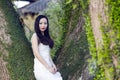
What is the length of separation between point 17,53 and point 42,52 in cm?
68

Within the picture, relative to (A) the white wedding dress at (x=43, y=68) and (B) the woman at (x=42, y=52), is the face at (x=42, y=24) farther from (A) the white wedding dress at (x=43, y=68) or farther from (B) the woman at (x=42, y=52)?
(A) the white wedding dress at (x=43, y=68)

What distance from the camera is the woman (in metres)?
6.64

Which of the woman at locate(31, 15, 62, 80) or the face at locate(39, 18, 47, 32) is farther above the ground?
the face at locate(39, 18, 47, 32)

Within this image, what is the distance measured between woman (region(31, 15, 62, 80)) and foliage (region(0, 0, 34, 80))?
0.44 metres

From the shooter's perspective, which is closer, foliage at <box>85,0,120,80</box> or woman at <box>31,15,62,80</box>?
foliage at <box>85,0,120,80</box>

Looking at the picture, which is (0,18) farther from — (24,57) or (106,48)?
(106,48)

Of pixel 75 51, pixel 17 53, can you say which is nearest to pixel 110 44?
pixel 17 53

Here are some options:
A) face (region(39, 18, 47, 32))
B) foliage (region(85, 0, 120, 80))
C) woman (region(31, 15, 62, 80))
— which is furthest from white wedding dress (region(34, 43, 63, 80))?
foliage (region(85, 0, 120, 80))

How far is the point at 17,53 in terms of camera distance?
7262 millimetres

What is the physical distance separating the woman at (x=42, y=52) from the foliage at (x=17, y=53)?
443 millimetres

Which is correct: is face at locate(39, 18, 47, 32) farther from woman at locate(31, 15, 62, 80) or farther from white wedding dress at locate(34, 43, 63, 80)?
white wedding dress at locate(34, 43, 63, 80)

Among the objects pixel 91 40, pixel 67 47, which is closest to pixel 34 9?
pixel 67 47

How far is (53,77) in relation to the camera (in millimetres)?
6730

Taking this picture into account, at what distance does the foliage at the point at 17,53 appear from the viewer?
7.20m
